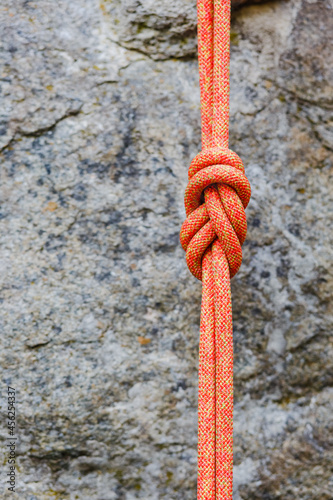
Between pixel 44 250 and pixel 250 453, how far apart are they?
1.48 ft

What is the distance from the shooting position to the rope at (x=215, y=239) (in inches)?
22.4

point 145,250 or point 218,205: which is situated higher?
point 218,205

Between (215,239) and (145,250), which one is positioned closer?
(215,239)

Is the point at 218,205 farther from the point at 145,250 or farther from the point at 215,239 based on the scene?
the point at 145,250

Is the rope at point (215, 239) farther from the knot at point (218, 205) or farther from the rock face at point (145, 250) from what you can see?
the rock face at point (145, 250)

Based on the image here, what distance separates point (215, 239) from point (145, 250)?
21 centimetres

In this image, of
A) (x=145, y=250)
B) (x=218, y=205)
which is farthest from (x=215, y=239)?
(x=145, y=250)

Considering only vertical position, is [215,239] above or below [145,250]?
above

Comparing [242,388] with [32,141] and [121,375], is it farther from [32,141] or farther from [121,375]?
[32,141]

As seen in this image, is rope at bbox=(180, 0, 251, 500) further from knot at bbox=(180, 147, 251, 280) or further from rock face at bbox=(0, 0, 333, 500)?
rock face at bbox=(0, 0, 333, 500)

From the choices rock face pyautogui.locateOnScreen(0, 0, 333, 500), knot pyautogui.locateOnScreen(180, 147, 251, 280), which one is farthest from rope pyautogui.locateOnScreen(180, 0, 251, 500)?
rock face pyautogui.locateOnScreen(0, 0, 333, 500)

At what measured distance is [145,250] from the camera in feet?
2.66

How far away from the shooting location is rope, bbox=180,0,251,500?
0.57 m

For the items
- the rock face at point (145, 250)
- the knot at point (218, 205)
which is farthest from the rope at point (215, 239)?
the rock face at point (145, 250)
